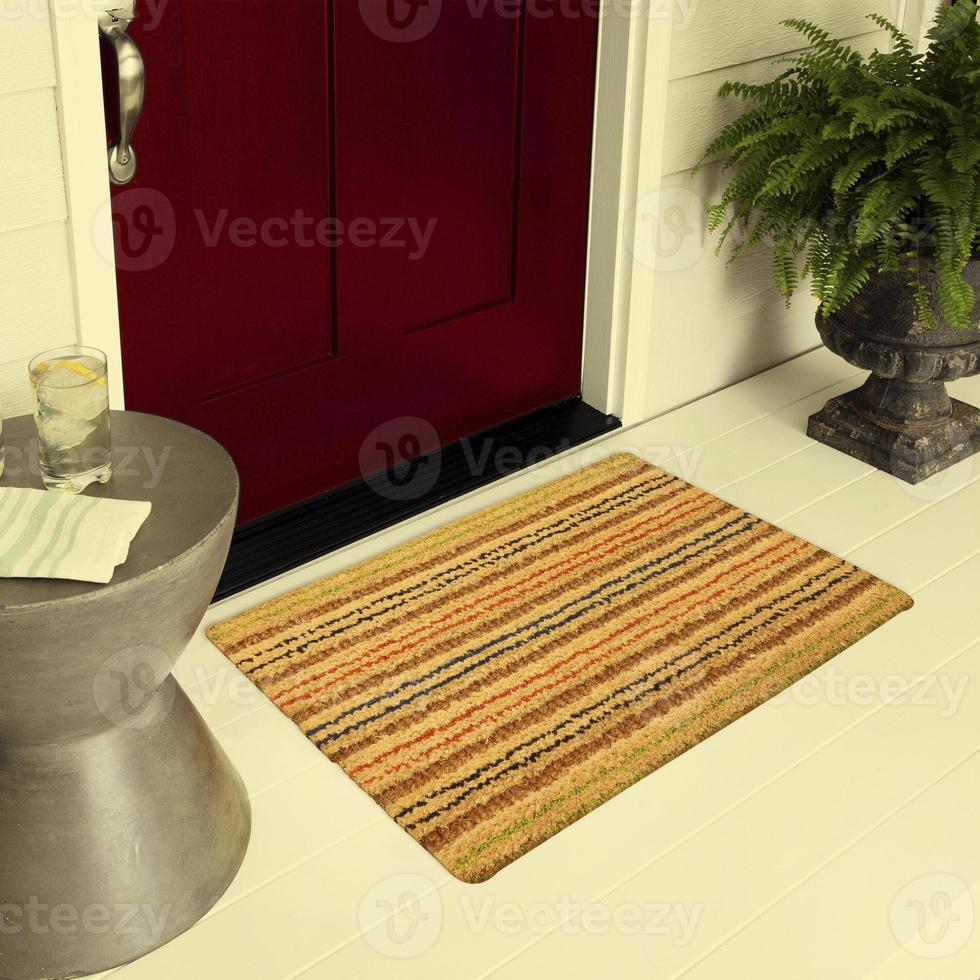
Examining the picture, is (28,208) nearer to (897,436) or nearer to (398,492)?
(398,492)

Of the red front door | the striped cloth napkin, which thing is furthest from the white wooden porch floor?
the striped cloth napkin

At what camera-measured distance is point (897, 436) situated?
2.73 metres

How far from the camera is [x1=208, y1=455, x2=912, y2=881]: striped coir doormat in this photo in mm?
1974

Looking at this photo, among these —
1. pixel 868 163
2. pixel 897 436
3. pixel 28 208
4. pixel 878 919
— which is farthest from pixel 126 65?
pixel 897 436

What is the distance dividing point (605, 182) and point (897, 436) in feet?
2.48

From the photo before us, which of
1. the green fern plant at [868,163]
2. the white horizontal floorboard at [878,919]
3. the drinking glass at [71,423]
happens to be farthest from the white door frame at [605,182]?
the white horizontal floorboard at [878,919]

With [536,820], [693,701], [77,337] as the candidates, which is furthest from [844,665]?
[77,337]

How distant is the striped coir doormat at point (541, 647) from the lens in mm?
1974

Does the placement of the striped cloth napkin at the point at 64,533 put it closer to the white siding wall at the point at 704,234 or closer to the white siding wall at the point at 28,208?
the white siding wall at the point at 28,208

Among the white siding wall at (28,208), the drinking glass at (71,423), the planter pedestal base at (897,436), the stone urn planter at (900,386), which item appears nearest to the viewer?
the drinking glass at (71,423)

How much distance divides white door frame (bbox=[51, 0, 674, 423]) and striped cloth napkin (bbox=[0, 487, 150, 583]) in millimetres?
456

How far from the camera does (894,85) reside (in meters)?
2.52

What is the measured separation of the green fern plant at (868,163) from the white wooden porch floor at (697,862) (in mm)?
611

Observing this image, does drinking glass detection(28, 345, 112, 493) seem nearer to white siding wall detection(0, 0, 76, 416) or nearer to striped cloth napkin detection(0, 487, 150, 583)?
striped cloth napkin detection(0, 487, 150, 583)
